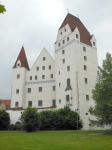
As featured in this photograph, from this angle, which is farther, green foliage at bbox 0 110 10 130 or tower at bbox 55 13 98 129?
tower at bbox 55 13 98 129

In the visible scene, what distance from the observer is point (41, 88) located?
4372 cm

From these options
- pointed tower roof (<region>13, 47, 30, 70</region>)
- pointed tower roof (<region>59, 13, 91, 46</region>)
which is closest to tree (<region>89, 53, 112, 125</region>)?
pointed tower roof (<region>59, 13, 91, 46</region>)

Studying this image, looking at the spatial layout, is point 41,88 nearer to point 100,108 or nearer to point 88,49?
point 88,49

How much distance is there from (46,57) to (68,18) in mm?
11824

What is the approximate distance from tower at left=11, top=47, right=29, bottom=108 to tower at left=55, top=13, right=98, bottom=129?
9744 mm

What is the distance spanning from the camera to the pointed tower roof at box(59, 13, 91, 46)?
41.3 m

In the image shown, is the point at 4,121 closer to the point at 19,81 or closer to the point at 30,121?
the point at 30,121

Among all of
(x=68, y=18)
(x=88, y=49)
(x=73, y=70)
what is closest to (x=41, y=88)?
(x=73, y=70)

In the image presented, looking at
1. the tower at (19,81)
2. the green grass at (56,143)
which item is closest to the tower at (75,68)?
the tower at (19,81)

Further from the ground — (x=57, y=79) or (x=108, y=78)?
(x=57, y=79)

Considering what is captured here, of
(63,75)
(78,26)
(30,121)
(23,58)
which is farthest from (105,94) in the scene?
(23,58)

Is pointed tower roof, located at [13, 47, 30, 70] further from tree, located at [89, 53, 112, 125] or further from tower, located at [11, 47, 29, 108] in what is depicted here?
tree, located at [89, 53, 112, 125]

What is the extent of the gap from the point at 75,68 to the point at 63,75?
378 centimetres

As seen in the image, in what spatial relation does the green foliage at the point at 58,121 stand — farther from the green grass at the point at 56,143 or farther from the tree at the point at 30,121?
the green grass at the point at 56,143
